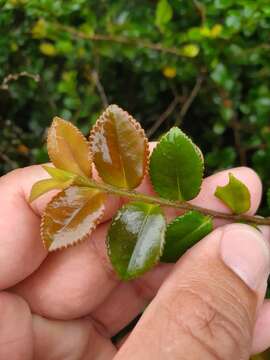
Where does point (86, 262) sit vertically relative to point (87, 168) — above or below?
below

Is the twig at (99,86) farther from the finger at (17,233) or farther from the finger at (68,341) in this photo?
the finger at (68,341)

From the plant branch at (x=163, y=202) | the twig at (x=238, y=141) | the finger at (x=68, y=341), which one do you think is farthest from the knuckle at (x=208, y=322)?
the twig at (x=238, y=141)

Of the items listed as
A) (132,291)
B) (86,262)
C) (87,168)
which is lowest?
(132,291)

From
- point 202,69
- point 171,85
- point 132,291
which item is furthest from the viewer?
point 171,85

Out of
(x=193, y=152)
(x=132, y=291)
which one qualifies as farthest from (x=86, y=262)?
(x=193, y=152)

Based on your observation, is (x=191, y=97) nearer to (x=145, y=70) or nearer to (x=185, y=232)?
(x=145, y=70)

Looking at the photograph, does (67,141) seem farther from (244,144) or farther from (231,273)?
(244,144)

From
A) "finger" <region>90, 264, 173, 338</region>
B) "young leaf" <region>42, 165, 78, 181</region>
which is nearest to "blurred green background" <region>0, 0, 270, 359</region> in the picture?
"finger" <region>90, 264, 173, 338</region>
